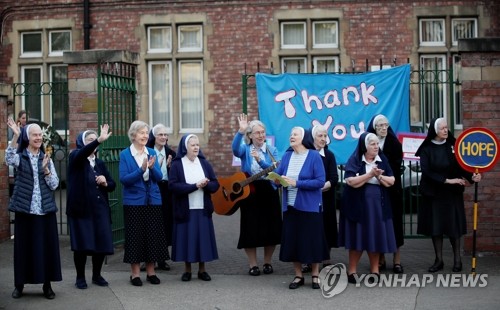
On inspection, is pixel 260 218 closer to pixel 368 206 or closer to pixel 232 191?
pixel 232 191

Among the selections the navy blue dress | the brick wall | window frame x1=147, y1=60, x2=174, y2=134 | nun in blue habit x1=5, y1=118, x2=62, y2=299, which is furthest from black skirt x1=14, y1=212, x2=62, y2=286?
window frame x1=147, y1=60, x2=174, y2=134

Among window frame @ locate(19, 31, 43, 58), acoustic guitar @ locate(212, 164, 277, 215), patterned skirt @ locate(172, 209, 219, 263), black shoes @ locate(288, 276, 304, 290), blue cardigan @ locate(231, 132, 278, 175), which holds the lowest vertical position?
black shoes @ locate(288, 276, 304, 290)

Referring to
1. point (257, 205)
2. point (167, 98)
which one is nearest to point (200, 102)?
point (167, 98)

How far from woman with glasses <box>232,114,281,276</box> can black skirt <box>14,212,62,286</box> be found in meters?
2.57

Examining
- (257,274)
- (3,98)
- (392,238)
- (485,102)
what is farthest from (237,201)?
(3,98)

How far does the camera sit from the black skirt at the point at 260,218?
1134cm

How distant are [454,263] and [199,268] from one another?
314 centimetres

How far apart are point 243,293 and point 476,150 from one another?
10.6 ft

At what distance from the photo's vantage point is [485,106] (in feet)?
40.7

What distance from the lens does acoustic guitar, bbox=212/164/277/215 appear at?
11.1 metres

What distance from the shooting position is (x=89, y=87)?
527 inches

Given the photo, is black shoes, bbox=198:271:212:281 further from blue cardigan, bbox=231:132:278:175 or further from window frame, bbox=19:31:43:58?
window frame, bbox=19:31:43:58

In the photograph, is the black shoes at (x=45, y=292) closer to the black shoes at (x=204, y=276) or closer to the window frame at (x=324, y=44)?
the black shoes at (x=204, y=276)

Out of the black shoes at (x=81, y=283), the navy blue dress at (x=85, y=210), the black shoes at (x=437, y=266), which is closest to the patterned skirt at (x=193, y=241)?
the navy blue dress at (x=85, y=210)
